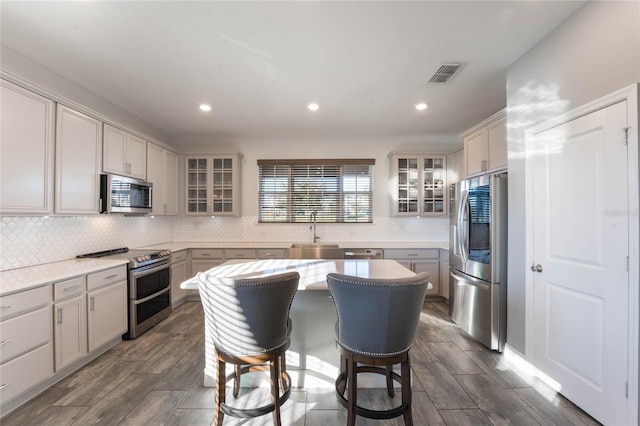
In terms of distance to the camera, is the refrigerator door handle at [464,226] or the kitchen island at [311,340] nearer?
the kitchen island at [311,340]

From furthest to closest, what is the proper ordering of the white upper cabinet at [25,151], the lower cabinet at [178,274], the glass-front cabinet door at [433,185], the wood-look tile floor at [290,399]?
1. the glass-front cabinet door at [433,185]
2. the lower cabinet at [178,274]
3. the white upper cabinet at [25,151]
4. the wood-look tile floor at [290,399]

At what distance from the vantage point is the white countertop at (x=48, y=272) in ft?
6.24

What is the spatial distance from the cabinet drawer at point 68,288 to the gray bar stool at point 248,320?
1.60 meters

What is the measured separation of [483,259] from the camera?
9.03 ft

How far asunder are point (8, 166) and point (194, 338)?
2263 mm

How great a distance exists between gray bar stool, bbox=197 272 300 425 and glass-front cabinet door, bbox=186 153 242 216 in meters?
3.19

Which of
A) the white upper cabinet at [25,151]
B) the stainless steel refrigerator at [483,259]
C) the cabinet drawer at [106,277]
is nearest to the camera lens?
the white upper cabinet at [25,151]

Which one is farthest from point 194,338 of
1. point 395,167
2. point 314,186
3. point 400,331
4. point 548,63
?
point 548,63

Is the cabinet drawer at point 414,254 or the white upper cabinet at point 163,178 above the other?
the white upper cabinet at point 163,178

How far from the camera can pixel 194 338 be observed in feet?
9.71

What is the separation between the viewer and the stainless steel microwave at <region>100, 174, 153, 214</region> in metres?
2.94

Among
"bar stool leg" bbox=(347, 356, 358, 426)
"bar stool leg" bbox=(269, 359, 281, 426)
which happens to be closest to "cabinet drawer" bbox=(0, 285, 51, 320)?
"bar stool leg" bbox=(269, 359, 281, 426)

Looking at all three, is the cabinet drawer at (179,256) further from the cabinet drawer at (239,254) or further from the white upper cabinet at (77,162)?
the white upper cabinet at (77,162)

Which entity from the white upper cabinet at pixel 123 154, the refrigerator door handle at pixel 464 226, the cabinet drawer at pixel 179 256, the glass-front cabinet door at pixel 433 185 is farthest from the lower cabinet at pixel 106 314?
the glass-front cabinet door at pixel 433 185
